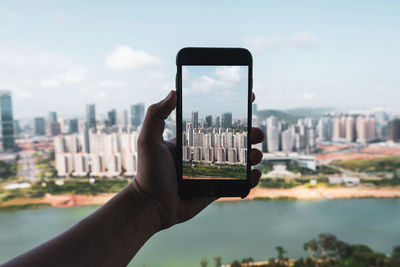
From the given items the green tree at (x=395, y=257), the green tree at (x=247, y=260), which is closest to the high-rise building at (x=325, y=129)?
the green tree at (x=395, y=257)

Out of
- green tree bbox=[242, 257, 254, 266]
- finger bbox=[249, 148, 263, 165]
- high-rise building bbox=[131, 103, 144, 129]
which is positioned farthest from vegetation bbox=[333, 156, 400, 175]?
finger bbox=[249, 148, 263, 165]

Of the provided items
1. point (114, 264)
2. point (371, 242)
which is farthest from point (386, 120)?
point (114, 264)

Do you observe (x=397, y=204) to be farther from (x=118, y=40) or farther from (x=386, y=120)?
(x=118, y=40)

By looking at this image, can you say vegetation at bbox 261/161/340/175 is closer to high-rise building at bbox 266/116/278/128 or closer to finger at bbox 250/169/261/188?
high-rise building at bbox 266/116/278/128

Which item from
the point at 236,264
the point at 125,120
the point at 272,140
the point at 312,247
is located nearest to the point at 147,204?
the point at 272,140

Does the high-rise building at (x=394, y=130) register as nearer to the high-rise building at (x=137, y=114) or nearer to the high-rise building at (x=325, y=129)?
the high-rise building at (x=325, y=129)

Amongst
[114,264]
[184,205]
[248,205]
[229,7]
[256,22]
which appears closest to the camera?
[114,264]
